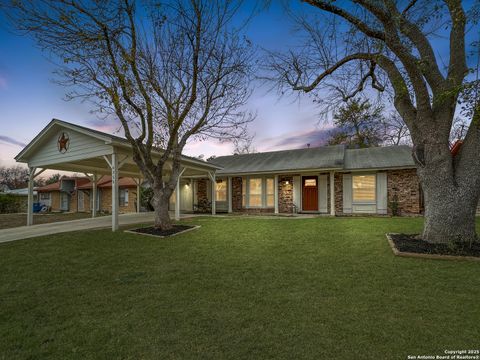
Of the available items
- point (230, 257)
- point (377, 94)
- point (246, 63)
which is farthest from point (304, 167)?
point (230, 257)

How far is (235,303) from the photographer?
119 inches

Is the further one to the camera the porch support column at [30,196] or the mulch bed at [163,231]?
the porch support column at [30,196]

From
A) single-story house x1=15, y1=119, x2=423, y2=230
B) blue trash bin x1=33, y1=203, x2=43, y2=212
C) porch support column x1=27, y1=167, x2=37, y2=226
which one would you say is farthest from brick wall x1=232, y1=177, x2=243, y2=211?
blue trash bin x1=33, y1=203, x2=43, y2=212

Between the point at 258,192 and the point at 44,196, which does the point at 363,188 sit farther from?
the point at 44,196

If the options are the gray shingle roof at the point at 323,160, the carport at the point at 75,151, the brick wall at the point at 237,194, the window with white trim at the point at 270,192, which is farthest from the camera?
the brick wall at the point at 237,194

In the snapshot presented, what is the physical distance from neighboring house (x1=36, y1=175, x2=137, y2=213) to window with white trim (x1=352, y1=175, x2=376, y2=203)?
15.4 meters

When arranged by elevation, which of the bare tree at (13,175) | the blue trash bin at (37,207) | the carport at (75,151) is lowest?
the blue trash bin at (37,207)

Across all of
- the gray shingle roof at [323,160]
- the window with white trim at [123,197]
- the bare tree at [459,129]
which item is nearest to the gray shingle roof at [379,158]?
the gray shingle roof at [323,160]

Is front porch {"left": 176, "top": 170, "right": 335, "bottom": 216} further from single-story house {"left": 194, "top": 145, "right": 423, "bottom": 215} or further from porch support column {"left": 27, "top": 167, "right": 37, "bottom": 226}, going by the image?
porch support column {"left": 27, "top": 167, "right": 37, "bottom": 226}

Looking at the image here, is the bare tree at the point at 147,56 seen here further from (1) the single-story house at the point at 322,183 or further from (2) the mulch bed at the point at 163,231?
(1) the single-story house at the point at 322,183

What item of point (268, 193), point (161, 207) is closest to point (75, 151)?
point (161, 207)

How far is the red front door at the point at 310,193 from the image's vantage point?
13297 millimetres

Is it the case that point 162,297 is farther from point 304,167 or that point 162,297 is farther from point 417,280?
point 304,167

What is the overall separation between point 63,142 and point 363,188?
13.5 m
